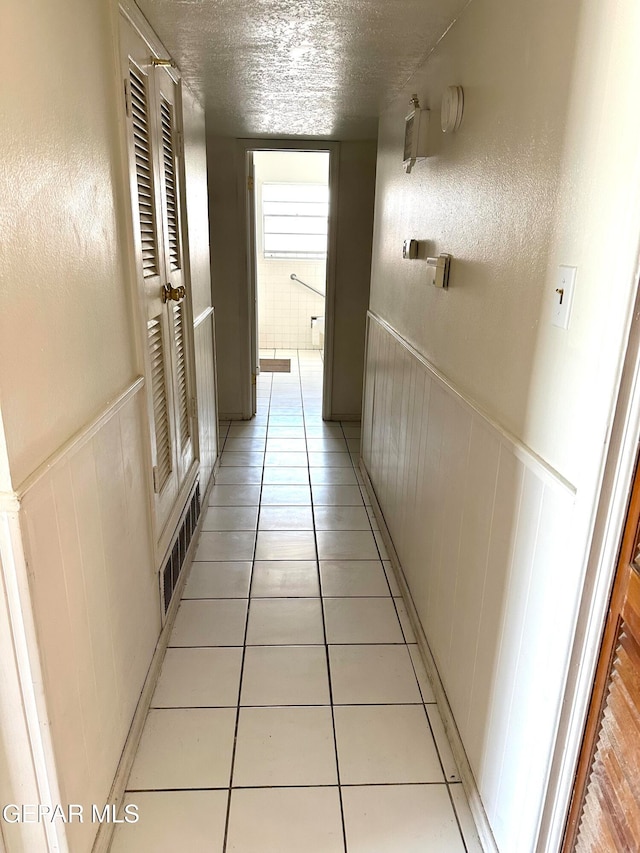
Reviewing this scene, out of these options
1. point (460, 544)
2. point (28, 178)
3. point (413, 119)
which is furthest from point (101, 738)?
point (413, 119)

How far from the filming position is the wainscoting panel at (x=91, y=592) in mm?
1036

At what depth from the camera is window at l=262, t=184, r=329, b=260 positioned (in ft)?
22.1

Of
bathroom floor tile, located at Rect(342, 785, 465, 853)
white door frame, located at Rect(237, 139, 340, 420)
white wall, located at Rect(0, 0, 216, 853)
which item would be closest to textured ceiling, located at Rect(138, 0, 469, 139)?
white wall, located at Rect(0, 0, 216, 853)

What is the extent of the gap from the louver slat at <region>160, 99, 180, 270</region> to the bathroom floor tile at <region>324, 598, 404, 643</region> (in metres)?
1.46

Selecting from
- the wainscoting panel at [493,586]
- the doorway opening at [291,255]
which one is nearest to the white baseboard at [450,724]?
the wainscoting panel at [493,586]

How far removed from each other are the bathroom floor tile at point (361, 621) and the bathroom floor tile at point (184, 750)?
51 cm

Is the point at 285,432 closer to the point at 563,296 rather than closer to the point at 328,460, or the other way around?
the point at 328,460

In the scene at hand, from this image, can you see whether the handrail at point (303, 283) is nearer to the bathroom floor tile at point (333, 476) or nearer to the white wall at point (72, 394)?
the bathroom floor tile at point (333, 476)

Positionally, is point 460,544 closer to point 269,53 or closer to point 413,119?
point 413,119

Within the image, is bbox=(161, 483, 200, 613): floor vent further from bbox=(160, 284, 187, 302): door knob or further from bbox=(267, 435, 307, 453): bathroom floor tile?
bbox=(267, 435, 307, 453): bathroom floor tile

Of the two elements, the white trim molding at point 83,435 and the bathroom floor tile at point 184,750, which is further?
the bathroom floor tile at point 184,750

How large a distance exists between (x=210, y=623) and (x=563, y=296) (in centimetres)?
165

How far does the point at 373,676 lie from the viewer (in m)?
1.87

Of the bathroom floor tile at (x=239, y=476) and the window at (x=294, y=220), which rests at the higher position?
the window at (x=294, y=220)
